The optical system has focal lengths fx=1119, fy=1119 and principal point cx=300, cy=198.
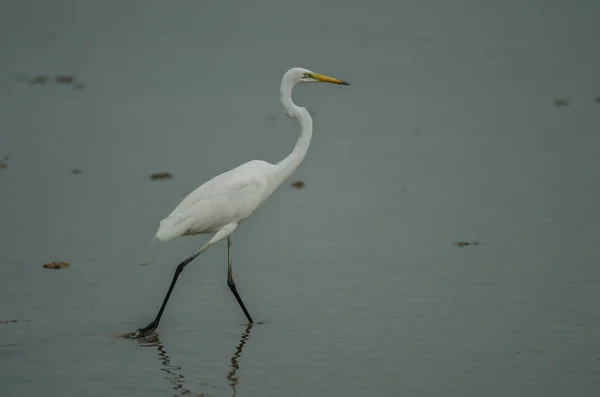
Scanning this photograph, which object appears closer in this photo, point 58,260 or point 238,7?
point 58,260

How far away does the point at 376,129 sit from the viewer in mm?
15797

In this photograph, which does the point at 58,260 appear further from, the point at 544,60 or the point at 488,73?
the point at 544,60

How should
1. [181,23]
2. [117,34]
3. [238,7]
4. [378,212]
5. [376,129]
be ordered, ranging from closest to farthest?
[378,212] < [376,129] < [117,34] < [181,23] < [238,7]

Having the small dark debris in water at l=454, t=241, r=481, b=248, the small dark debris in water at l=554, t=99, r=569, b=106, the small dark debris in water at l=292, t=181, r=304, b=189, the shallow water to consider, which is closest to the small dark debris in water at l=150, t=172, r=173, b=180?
the shallow water

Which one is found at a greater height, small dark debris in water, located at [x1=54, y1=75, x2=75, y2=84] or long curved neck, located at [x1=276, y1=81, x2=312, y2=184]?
long curved neck, located at [x1=276, y1=81, x2=312, y2=184]

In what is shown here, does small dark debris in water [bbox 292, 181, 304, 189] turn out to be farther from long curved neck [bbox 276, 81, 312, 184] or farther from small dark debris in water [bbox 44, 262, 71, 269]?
long curved neck [bbox 276, 81, 312, 184]

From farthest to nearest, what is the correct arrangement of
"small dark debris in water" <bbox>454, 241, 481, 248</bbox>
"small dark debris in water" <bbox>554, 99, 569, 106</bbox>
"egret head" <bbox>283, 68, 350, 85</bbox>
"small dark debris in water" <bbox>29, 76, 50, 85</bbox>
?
"small dark debris in water" <bbox>29, 76, 50, 85</bbox> < "small dark debris in water" <bbox>554, 99, 569, 106</bbox> < "small dark debris in water" <bbox>454, 241, 481, 248</bbox> < "egret head" <bbox>283, 68, 350, 85</bbox>

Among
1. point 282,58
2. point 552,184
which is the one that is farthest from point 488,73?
point 552,184

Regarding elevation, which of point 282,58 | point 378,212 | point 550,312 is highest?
point 550,312

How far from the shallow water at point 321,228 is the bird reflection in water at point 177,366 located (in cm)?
2

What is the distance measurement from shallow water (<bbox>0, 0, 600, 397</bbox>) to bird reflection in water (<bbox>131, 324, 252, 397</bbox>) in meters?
0.02

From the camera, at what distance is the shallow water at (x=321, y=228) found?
298 inches

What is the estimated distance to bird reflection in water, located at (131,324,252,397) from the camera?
23.6ft

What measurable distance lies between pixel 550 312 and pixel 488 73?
12.4 m
